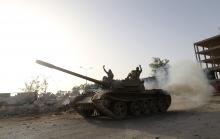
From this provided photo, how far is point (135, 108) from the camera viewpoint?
18047 mm

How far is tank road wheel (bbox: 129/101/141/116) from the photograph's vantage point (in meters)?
17.9

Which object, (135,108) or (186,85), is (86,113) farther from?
(186,85)

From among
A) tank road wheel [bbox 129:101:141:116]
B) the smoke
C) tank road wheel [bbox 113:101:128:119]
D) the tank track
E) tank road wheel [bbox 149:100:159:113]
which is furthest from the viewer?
the smoke

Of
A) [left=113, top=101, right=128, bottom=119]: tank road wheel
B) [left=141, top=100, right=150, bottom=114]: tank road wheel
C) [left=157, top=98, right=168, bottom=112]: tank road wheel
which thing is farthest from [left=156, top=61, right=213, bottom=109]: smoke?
[left=113, top=101, right=128, bottom=119]: tank road wheel

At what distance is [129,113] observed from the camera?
18109mm

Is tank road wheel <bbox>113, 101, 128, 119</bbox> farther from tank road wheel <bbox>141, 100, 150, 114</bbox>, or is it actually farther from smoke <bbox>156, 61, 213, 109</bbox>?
smoke <bbox>156, 61, 213, 109</bbox>

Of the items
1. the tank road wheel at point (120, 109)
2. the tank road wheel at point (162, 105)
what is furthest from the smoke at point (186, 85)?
the tank road wheel at point (120, 109)

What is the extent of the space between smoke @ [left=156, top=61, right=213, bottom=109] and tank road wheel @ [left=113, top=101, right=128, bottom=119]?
22.0 feet

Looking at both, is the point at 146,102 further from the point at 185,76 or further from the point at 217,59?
the point at 217,59

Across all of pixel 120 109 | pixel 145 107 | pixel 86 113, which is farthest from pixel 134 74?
pixel 86 113

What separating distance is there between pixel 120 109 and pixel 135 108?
1235mm

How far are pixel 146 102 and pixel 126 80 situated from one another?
6.40ft

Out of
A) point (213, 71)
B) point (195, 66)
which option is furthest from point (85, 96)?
point (213, 71)

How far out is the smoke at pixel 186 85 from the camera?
23.9m
